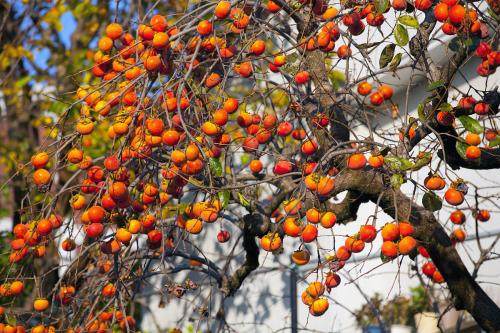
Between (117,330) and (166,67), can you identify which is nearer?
(166,67)

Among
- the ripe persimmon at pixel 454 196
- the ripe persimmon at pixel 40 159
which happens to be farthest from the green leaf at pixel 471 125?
the ripe persimmon at pixel 40 159

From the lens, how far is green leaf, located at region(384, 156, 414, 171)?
2.36 m

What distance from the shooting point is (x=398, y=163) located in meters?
2.39

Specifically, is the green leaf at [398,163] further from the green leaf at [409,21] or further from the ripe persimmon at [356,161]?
the green leaf at [409,21]

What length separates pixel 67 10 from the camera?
7.25 m

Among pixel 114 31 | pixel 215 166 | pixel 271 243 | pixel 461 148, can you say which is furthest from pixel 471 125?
pixel 114 31

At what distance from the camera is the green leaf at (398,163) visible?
236 cm

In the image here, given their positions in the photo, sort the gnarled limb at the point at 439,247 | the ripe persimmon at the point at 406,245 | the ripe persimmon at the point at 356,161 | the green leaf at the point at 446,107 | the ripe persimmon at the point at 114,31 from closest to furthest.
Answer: the ripe persimmon at the point at 406,245
the ripe persimmon at the point at 356,161
the green leaf at the point at 446,107
the ripe persimmon at the point at 114,31
the gnarled limb at the point at 439,247

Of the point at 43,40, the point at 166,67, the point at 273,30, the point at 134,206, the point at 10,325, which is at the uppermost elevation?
the point at 43,40

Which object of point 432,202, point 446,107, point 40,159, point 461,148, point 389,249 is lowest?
point 389,249

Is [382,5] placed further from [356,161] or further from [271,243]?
[271,243]

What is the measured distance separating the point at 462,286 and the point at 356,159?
942mm

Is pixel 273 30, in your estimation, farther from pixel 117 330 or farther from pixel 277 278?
pixel 277 278

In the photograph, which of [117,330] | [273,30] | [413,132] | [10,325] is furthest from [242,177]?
[117,330]
